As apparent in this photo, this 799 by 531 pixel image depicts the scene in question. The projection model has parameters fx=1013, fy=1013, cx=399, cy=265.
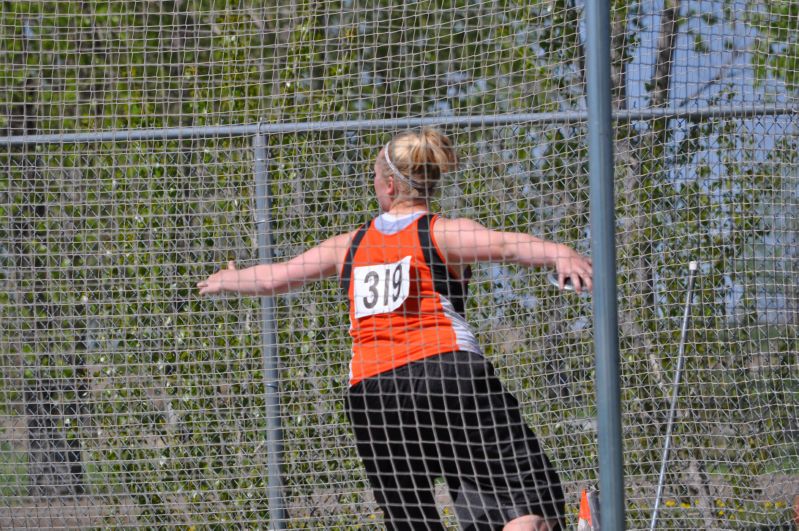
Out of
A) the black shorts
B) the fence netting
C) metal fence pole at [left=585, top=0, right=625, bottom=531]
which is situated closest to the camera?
metal fence pole at [left=585, top=0, right=625, bottom=531]

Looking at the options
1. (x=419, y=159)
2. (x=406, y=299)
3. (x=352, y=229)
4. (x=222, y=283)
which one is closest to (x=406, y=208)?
(x=419, y=159)

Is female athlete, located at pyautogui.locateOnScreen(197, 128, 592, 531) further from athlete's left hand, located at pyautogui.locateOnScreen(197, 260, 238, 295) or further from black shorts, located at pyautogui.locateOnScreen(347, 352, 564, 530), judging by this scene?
athlete's left hand, located at pyautogui.locateOnScreen(197, 260, 238, 295)

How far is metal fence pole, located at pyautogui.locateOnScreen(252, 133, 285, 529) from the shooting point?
388cm

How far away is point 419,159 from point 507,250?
0.39 metres

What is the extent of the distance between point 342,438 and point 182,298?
2.88 ft

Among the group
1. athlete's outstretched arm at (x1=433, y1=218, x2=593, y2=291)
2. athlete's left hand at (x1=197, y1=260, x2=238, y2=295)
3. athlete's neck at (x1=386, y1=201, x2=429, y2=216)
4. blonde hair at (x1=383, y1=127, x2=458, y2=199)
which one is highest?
blonde hair at (x1=383, y1=127, x2=458, y2=199)

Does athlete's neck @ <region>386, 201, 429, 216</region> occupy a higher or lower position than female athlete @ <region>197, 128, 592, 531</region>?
higher

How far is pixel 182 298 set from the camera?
419cm

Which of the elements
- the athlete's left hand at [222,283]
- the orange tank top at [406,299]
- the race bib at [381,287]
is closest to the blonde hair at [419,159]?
the orange tank top at [406,299]

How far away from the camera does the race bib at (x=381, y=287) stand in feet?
9.56

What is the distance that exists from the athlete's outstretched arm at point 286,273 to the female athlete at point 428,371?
5cm

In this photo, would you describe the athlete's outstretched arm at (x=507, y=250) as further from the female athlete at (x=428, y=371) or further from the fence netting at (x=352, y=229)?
the fence netting at (x=352, y=229)

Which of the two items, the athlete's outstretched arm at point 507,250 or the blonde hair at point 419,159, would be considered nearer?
the athlete's outstretched arm at point 507,250

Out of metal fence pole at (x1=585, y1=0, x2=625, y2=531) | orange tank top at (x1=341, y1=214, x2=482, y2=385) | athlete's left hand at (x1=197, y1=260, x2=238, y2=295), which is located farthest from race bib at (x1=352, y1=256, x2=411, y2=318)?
metal fence pole at (x1=585, y1=0, x2=625, y2=531)
